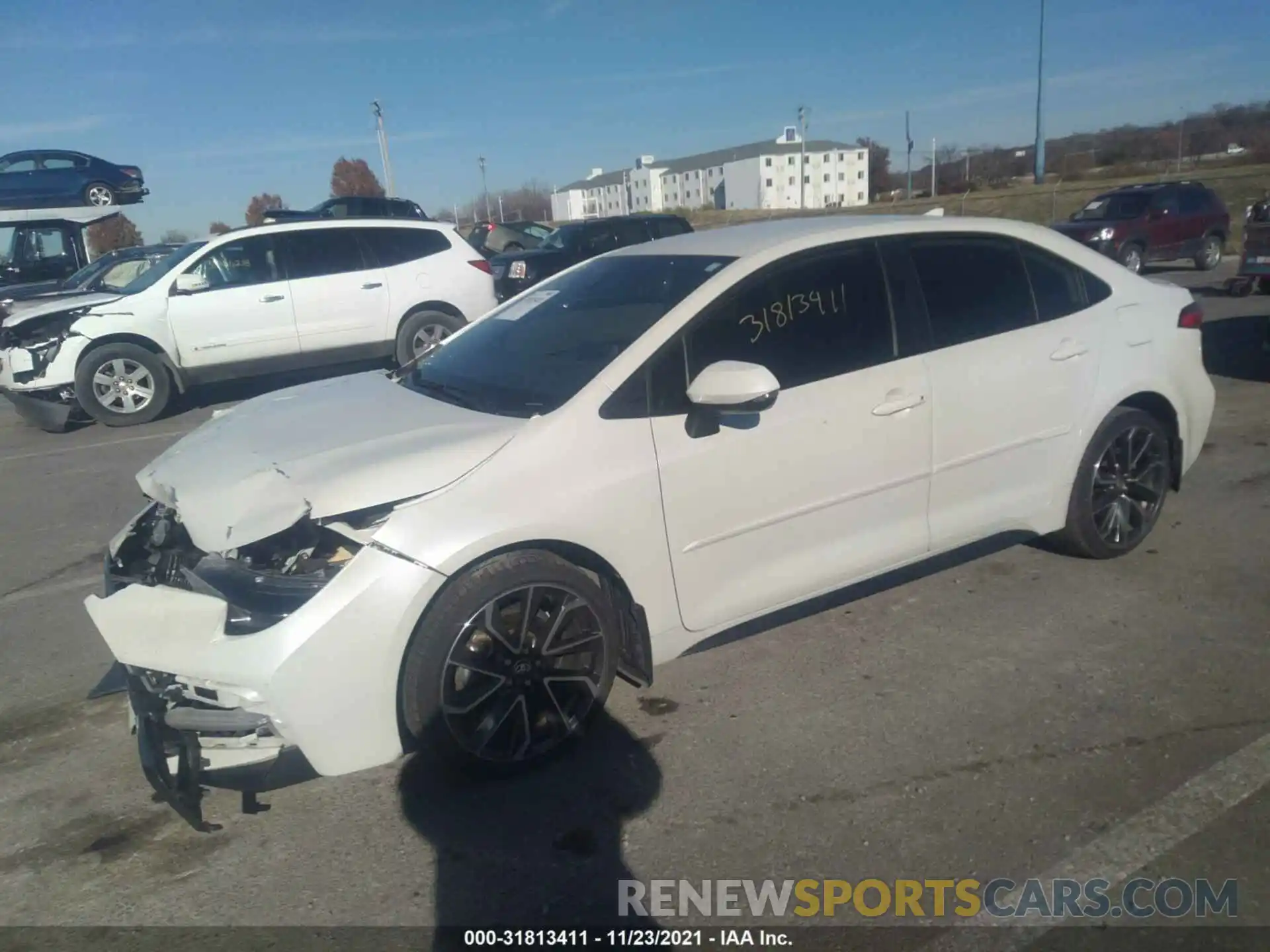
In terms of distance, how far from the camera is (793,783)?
10.3ft

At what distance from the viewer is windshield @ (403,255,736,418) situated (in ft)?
11.5

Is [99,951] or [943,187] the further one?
[943,187]

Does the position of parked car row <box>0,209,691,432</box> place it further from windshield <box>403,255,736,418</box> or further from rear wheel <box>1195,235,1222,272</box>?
rear wheel <box>1195,235,1222,272</box>

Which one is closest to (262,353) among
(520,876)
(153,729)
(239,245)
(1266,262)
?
(239,245)

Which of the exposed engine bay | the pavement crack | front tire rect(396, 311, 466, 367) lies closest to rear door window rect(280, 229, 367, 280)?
front tire rect(396, 311, 466, 367)

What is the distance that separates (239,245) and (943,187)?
195ft

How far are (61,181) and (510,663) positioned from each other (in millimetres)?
22645

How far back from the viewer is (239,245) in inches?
403

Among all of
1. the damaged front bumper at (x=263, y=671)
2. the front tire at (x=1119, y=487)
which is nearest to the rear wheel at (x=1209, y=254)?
the front tire at (x=1119, y=487)

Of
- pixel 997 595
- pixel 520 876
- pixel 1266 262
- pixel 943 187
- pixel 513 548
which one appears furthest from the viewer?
pixel 943 187

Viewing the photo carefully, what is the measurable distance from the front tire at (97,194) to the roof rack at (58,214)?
2749 millimetres

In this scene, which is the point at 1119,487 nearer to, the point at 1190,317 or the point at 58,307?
the point at 1190,317

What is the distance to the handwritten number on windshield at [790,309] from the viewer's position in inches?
143

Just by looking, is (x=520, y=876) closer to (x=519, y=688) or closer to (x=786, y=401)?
(x=519, y=688)
